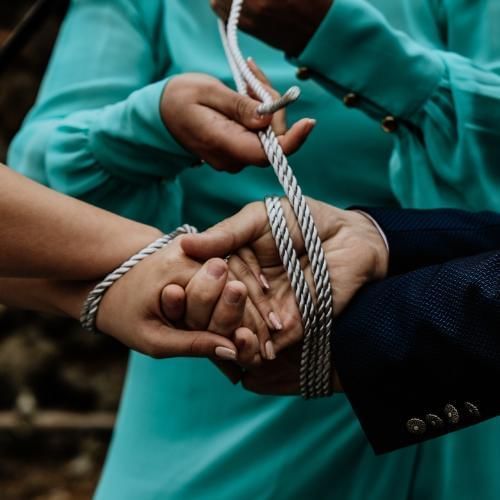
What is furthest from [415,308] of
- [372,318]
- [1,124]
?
[1,124]

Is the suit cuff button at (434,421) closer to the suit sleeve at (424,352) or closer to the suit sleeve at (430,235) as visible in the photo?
the suit sleeve at (424,352)

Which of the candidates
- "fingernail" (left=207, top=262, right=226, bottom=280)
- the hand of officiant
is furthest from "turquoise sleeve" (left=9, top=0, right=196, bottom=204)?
"fingernail" (left=207, top=262, right=226, bottom=280)

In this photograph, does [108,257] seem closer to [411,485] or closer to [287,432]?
[287,432]

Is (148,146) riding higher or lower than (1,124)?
higher

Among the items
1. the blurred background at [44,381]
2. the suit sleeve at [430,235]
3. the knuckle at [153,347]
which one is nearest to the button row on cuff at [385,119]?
the suit sleeve at [430,235]

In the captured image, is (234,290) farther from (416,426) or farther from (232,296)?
(416,426)

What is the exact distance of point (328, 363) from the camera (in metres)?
0.83

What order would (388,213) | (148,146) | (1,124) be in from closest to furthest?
(388,213) < (148,146) < (1,124)

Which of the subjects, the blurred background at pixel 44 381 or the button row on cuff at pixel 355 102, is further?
the blurred background at pixel 44 381

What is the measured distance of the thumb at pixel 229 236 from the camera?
2.63ft

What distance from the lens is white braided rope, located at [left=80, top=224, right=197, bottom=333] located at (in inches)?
33.0

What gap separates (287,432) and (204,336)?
0.31m

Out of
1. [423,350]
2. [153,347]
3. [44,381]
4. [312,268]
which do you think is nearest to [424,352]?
[423,350]

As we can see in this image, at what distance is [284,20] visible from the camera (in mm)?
942
